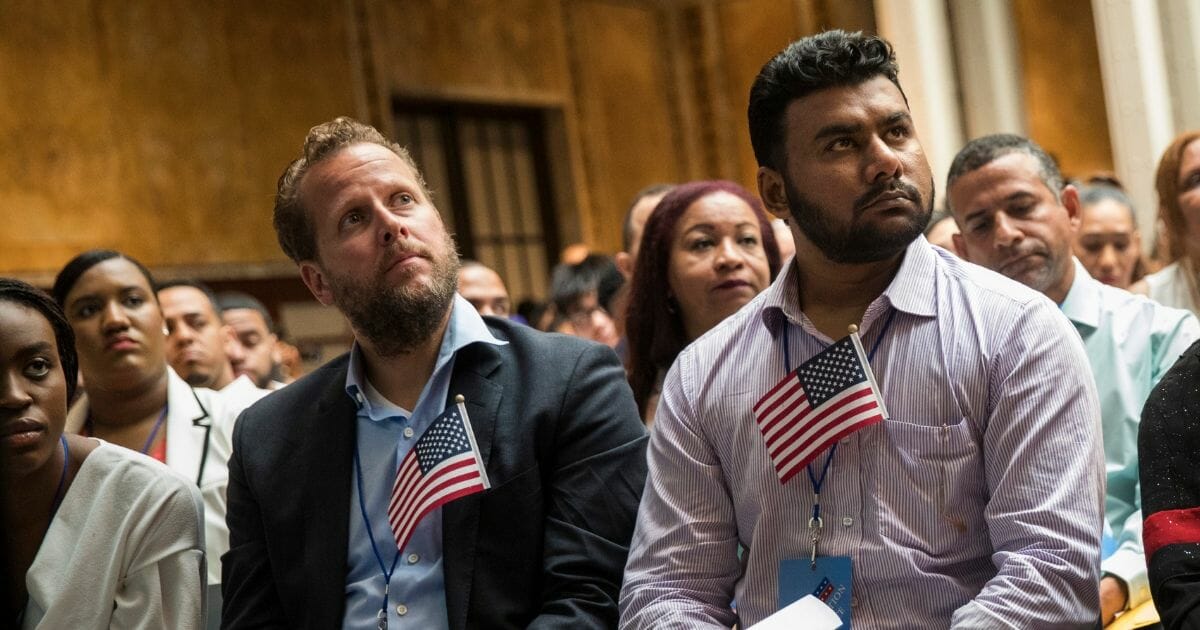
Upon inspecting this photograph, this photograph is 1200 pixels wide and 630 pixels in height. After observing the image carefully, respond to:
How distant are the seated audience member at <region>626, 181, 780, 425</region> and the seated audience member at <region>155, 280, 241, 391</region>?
218cm

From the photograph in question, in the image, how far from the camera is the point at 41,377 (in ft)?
10.2

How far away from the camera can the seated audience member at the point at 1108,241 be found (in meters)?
5.61

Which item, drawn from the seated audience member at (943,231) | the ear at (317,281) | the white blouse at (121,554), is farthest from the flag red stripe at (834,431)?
the seated audience member at (943,231)

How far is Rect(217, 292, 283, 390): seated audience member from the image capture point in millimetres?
6711

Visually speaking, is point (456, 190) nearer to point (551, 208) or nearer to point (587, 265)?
point (551, 208)

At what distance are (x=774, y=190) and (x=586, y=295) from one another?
477 cm

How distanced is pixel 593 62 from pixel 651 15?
122 cm

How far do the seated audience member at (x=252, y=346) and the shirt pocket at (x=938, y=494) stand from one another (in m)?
4.61

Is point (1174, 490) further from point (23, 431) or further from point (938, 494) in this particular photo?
point (23, 431)

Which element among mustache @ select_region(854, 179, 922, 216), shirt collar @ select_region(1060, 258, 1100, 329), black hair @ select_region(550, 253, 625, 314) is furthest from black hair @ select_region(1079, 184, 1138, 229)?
mustache @ select_region(854, 179, 922, 216)

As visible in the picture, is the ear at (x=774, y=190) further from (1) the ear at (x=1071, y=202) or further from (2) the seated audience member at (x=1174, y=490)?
(1) the ear at (x=1071, y=202)

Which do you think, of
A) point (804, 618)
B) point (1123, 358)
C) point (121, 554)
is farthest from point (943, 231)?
point (121, 554)

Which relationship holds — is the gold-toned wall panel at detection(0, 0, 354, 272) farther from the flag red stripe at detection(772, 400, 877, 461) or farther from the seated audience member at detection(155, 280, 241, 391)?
the flag red stripe at detection(772, 400, 877, 461)

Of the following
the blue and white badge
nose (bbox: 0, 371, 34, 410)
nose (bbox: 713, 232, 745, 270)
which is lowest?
the blue and white badge
